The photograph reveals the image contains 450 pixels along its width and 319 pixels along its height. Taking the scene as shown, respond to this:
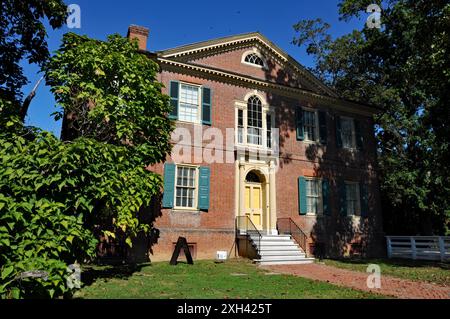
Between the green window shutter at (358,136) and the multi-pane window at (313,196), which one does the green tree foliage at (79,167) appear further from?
the green window shutter at (358,136)

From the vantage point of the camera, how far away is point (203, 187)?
14.2 m

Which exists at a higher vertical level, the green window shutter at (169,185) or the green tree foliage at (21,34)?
the green tree foliage at (21,34)

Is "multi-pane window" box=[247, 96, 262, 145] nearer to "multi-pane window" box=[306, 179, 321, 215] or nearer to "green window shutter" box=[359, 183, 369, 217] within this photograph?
"multi-pane window" box=[306, 179, 321, 215]

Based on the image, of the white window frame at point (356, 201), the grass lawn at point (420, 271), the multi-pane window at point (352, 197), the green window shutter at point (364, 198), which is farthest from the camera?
the green window shutter at point (364, 198)

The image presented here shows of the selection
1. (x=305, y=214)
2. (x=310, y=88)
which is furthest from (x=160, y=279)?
(x=310, y=88)

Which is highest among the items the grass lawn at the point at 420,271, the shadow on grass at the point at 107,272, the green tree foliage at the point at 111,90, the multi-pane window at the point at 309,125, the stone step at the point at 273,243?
the multi-pane window at the point at 309,125

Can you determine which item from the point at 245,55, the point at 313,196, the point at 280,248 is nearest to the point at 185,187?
the point at 280,248

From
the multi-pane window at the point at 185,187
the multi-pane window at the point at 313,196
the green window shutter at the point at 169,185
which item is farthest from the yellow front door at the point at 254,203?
the green window shutter at the point at 169,185

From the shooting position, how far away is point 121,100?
961 centimetres

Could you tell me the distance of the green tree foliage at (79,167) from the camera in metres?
5.78

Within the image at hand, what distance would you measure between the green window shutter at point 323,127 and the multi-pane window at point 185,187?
740 centimetres

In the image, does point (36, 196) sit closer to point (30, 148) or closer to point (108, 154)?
point (30, 148)

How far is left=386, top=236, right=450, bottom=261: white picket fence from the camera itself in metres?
15.9

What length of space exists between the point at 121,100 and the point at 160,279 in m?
4.92
